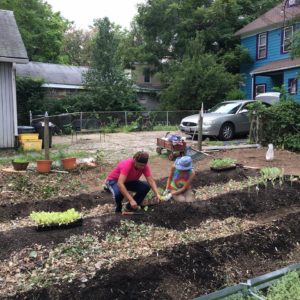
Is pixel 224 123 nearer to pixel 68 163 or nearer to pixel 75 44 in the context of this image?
pixel 68 163

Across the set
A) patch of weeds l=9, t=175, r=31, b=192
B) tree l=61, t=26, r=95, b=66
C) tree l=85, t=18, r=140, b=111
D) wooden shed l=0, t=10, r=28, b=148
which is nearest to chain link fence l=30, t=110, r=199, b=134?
tree l=85, t=18, r=140, b=111

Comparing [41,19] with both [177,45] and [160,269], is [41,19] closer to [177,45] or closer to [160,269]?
[177,45]

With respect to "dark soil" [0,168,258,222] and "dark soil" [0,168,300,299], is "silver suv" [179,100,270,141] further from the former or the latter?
"dark soil" [0,168,300,299]

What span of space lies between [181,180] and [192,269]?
2058 mm

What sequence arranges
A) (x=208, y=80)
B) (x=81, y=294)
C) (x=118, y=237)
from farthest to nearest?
(x=208, y=80) → (x=118, y=237) → (x=81, y=294)

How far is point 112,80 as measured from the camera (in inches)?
973

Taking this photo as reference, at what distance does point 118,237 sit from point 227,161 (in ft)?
14.4

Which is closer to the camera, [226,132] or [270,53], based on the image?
[226,132]

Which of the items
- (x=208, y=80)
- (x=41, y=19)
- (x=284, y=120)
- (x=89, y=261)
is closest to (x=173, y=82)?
(x=208, y=80)

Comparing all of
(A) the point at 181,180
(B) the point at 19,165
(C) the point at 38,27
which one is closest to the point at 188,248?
(A) the point at 181,180

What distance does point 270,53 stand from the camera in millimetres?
24328

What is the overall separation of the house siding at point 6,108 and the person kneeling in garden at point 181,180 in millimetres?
8068

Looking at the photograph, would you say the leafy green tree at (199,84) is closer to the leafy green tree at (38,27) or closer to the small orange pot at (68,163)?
the leafy green tree at (38,27)

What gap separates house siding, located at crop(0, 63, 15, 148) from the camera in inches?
482
